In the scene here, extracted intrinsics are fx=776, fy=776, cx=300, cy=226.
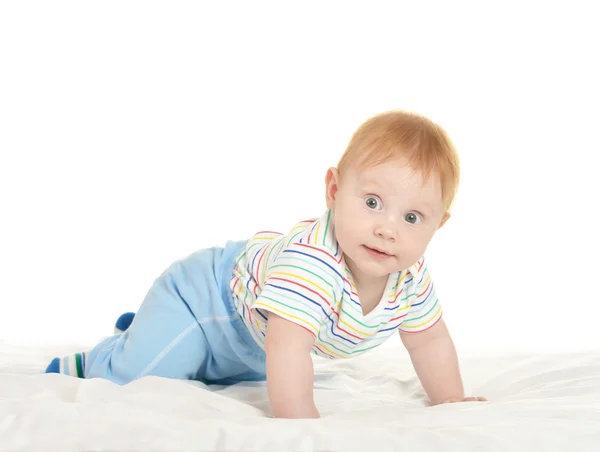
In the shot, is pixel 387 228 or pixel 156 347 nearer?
pixel 387 228

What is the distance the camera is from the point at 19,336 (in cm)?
250

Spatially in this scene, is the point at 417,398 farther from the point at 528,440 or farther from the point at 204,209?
the point at 204,209

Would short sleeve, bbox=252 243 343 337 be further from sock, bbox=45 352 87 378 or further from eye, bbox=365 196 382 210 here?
sock, bbox=45 352 87 378

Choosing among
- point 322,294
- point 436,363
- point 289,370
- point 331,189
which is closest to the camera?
point 289,370

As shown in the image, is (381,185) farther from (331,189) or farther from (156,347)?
(156,347)

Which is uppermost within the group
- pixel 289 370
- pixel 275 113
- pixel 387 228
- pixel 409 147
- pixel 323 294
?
pixel 275 113

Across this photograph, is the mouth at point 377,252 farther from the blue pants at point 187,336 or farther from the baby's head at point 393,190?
the blue pants at point 187,336

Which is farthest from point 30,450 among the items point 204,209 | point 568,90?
point 568,90

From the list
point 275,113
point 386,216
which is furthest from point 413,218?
point 275,113

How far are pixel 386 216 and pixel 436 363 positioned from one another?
1.46 ft

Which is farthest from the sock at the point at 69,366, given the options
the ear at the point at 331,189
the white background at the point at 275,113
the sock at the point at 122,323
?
the white background at the point at 275,113

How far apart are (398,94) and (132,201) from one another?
1434 millimetres

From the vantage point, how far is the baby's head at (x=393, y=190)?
155cm

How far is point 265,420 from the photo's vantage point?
1296 millimetres
